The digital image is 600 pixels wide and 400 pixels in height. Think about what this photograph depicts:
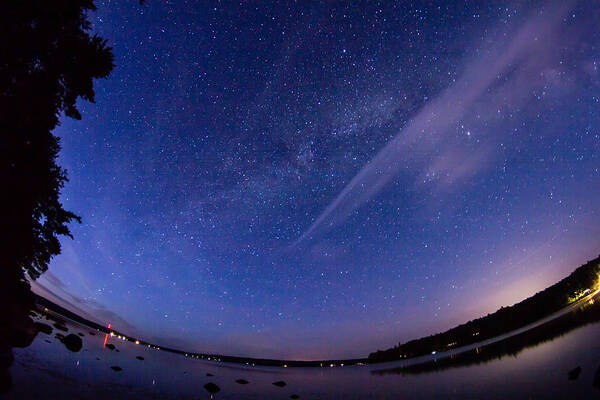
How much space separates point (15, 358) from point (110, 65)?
514 inches

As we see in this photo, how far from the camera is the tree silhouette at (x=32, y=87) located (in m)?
8.32

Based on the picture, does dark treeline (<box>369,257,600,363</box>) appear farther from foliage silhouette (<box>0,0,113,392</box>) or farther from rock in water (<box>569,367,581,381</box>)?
foliage silhouette (<box>0,0,113,392</box>)

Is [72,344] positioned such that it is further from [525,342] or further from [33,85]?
[525,342]

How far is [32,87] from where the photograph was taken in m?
8.98

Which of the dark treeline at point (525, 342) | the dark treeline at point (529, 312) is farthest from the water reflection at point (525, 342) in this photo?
the dark treeline at point (529, 312)

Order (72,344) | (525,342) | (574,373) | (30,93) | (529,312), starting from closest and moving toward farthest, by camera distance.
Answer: (30,93) < (574,373) < (72,344) < (525,342) < (529,312)

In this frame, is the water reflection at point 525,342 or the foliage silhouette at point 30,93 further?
the water reflection at point 525,342

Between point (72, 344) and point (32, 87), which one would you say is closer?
point (32, 87)

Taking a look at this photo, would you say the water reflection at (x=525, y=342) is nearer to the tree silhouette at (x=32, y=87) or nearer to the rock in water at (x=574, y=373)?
the rock in water at (x=574, y=373)

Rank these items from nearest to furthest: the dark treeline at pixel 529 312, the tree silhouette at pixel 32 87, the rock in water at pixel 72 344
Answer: the tree silhouette at pixel 32 87 → the rock in water at pixel 72 344 → the dark treeline at pixel 529 312

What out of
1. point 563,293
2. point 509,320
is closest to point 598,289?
point 563,293

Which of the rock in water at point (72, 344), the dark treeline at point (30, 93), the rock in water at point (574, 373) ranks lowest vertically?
the rock in water at point (574, 373)

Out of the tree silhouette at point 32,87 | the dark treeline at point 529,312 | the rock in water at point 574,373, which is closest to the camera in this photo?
the tree silhouette at point 32,87

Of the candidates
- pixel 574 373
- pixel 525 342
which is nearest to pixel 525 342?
pixel 525 342
